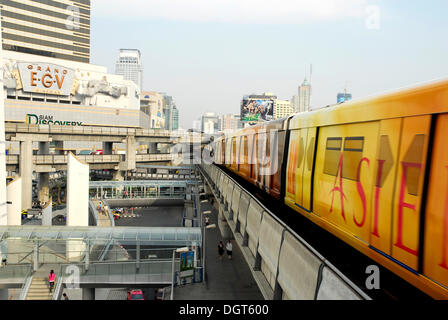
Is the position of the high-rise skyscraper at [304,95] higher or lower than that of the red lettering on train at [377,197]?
higher

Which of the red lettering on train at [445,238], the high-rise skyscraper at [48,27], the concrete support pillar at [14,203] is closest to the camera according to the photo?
the red lettering on train at [445,238]

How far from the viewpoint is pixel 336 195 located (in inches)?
289

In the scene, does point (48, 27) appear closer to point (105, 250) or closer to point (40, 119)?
point (40, 119)

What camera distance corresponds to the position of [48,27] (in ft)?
278

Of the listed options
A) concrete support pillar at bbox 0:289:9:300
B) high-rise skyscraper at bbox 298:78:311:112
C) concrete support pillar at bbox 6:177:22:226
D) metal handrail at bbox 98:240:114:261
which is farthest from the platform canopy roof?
high-rise skyscraper at bbox 298:78:311:112

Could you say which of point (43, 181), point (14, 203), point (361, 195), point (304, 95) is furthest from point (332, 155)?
point (304, 95)

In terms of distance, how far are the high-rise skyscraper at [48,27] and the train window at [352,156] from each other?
91.0 metres

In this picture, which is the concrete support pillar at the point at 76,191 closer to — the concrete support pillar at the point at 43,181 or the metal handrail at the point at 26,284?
the metal handrail at the point at 26,284

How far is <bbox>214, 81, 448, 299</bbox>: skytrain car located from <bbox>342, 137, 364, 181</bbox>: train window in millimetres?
19

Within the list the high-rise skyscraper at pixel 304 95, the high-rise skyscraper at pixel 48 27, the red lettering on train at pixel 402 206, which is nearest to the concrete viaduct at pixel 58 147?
the high-rise skyscraper at pixel 48 27

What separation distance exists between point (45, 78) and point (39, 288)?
199 feet

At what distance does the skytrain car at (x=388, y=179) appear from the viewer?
4.71 metres

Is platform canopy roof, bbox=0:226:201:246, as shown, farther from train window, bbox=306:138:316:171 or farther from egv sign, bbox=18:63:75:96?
egv sign, bbox=18:63:75:96

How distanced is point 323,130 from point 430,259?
4207 mm
